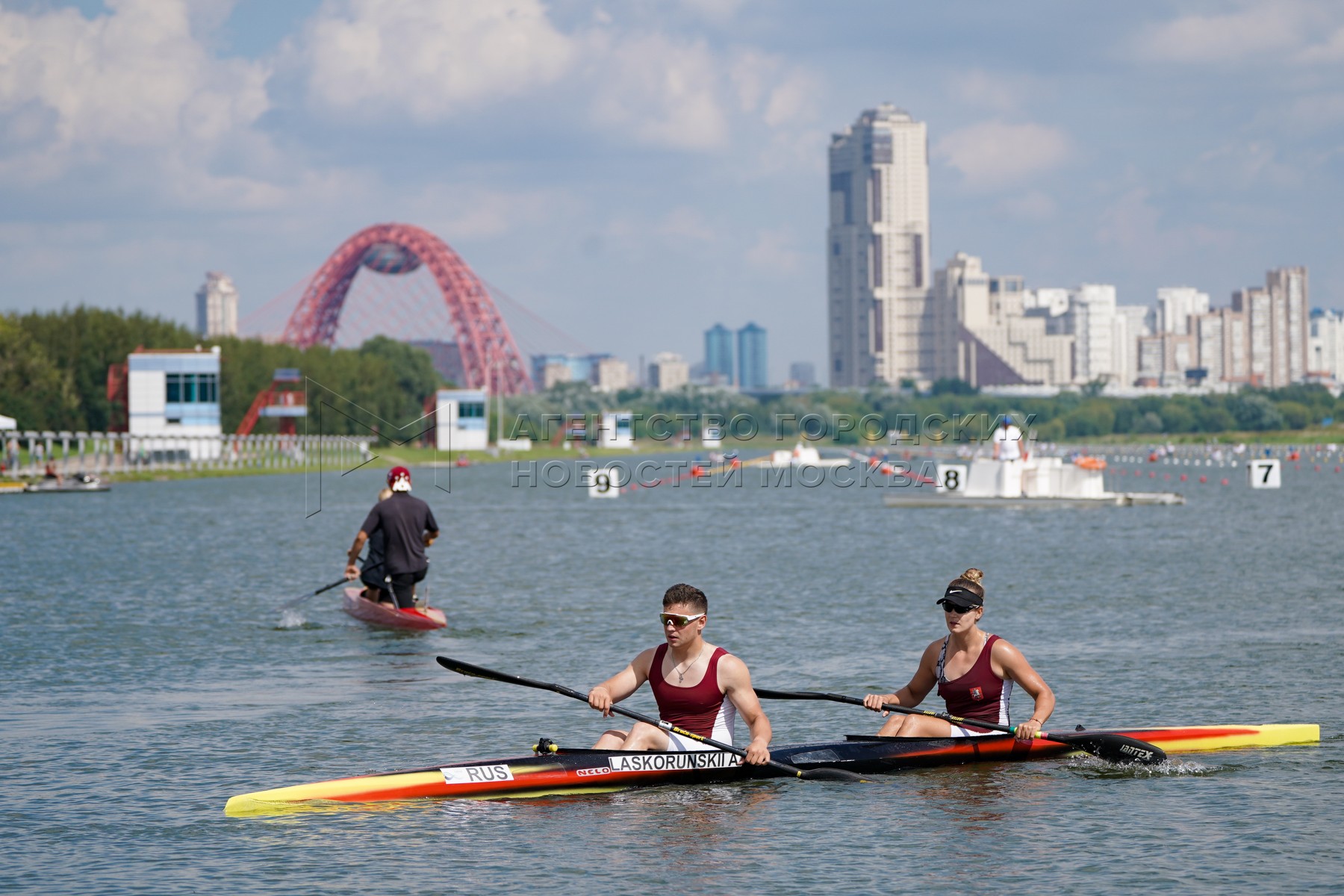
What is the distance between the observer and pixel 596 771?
50.6 ft

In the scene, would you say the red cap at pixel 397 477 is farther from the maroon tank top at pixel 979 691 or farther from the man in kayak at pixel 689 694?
the maroon tank top at pixel 979 691

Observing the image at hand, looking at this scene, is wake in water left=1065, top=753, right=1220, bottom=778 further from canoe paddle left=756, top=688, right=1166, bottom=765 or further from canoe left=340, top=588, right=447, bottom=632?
canoe left=340, top=588, right=447, bottom=632

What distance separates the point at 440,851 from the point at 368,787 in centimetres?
149

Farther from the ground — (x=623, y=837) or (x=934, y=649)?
(x=934, y=649)

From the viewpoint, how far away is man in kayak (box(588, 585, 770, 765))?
1492cm

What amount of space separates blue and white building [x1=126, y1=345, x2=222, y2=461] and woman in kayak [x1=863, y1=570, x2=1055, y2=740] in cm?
11623

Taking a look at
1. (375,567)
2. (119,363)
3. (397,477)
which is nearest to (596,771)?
(397,477)

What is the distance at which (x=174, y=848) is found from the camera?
46.2 feet

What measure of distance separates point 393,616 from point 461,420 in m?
161

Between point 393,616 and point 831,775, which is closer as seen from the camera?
point 831,775

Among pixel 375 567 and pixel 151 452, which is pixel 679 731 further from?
pixel 151 452

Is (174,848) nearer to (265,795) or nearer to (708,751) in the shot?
(265,795)

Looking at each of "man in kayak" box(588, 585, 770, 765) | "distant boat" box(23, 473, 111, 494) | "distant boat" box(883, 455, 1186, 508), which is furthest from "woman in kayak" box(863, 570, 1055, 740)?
"distant boat" box(23, 473, 111, 494)

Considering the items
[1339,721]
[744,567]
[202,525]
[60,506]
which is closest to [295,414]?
[60,506]
